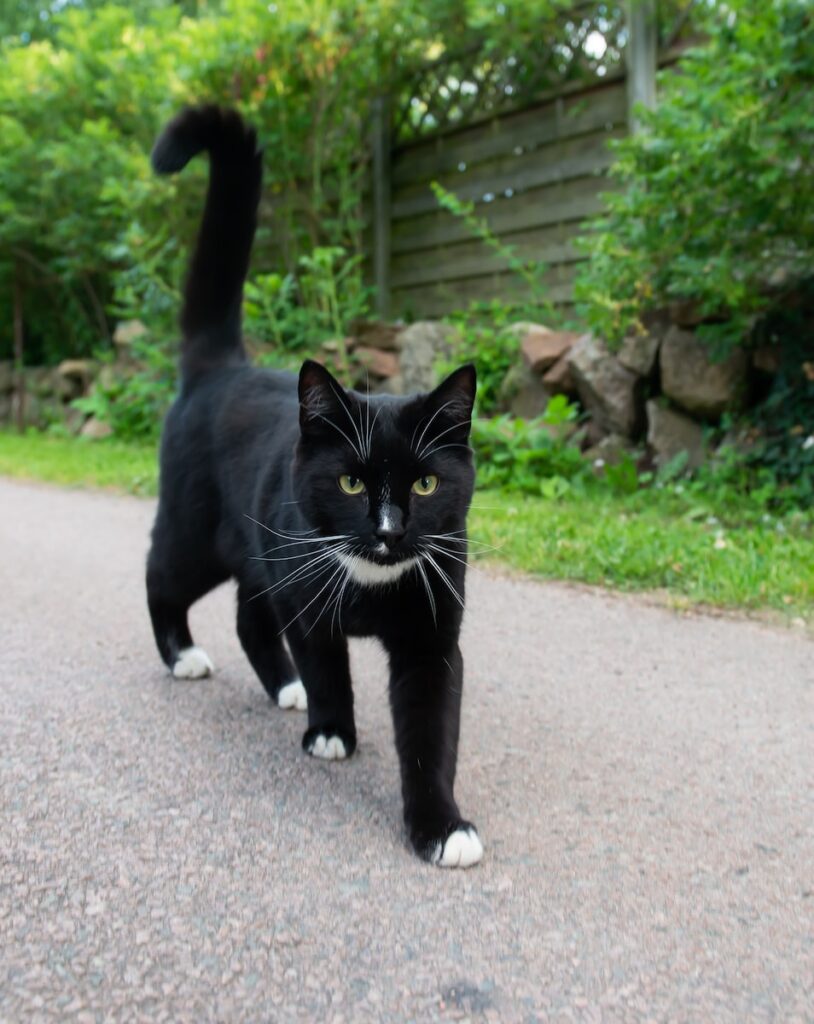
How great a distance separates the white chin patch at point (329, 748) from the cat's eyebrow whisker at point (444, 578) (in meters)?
0.48

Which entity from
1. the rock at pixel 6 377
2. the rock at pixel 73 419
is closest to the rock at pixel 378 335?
the rock at pixel 73 419

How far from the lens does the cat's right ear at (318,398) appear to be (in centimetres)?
209

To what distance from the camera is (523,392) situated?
6672mm

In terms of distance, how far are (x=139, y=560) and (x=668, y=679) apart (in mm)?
2781

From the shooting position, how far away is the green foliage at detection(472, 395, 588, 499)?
5.84 meters

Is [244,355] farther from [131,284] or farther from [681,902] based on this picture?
[131,284]

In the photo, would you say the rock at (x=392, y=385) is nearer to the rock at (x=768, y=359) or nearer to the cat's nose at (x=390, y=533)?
the rock at (x=768, y=359)

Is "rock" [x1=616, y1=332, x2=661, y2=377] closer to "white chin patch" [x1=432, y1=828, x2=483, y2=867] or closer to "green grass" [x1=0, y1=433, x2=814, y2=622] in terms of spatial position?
"green grass" [x1=0, y1=433, x2=814, y2=622]

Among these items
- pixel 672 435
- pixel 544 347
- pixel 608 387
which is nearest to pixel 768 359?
pixel 672 435

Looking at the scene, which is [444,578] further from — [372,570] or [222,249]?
[222,249]

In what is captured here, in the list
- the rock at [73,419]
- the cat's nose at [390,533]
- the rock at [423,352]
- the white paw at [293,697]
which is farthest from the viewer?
the rock at [73,419]

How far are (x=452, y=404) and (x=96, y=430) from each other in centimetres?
872

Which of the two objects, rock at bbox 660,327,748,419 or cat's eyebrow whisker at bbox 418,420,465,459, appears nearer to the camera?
cat's eyebrow whisker at bbox 418,420,465,459

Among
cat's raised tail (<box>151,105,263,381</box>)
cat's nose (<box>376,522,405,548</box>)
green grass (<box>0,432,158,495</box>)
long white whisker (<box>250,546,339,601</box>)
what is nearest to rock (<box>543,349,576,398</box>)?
green grass (<box>0,432,158,495</box>)
